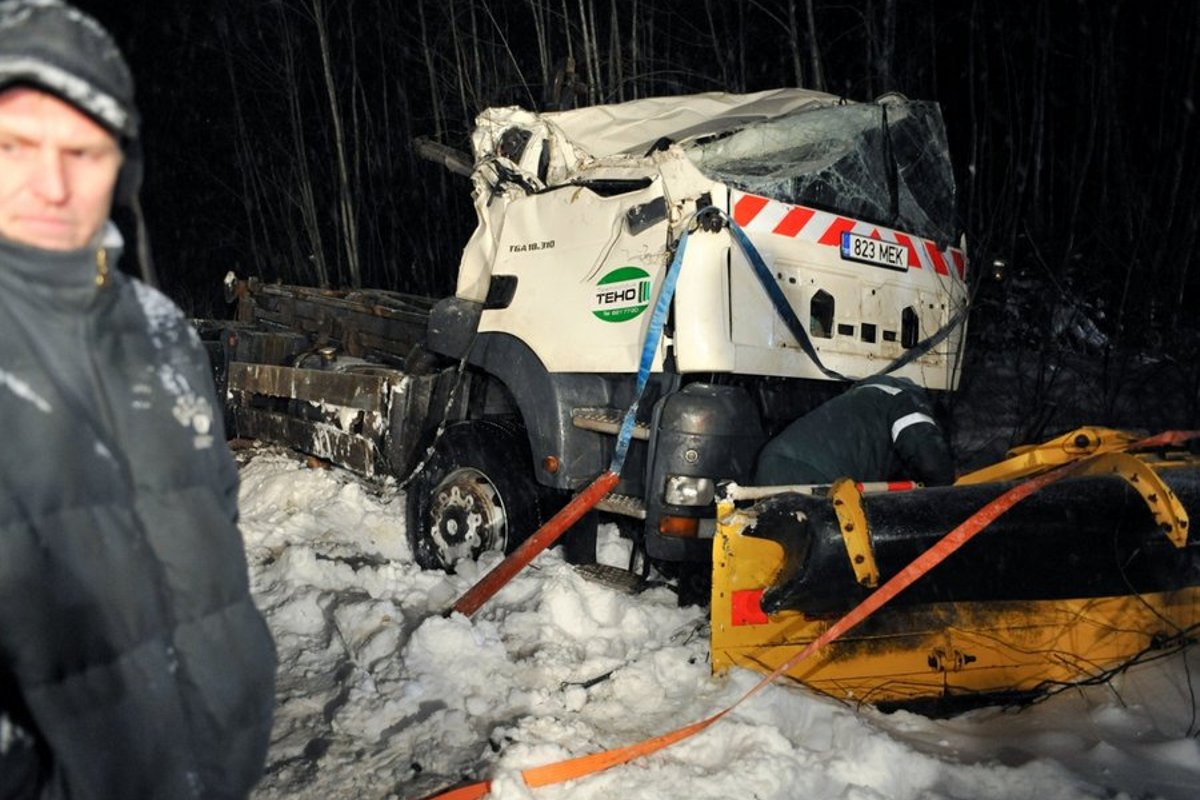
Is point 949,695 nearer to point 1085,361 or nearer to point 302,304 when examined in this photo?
point 1085,361

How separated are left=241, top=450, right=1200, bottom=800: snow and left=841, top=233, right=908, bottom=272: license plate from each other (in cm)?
205

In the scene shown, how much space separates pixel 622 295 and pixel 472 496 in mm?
1627

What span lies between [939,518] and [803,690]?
0.87 m

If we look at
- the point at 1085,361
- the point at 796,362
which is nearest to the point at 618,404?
A: the point at 796,362

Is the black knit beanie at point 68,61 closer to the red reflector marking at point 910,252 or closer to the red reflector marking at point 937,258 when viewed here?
the red reflector marking at point 910,252

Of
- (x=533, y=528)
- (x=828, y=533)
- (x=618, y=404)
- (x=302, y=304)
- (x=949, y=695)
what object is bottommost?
(x=949, y=695)

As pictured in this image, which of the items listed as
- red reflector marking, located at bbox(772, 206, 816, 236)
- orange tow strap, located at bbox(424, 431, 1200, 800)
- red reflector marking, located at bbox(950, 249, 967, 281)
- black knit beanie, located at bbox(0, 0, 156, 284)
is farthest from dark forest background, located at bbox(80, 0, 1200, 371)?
black knit beanie, located at bbox(0, 0, 156, 284)

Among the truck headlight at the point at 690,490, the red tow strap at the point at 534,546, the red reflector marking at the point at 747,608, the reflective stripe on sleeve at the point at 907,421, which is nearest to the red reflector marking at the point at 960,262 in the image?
the reflective stripe on sleeve at the point at 907,421

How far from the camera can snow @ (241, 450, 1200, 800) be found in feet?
9.80

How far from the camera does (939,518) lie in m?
3.55

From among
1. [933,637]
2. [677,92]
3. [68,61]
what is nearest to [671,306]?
[933,637]

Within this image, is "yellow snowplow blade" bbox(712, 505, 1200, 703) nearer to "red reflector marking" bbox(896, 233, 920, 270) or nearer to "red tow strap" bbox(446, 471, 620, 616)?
"red tow strap" bbox(446, 471, 620, 616)

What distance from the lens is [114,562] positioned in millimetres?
1227

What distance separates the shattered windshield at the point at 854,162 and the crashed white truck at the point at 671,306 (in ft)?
0.04
